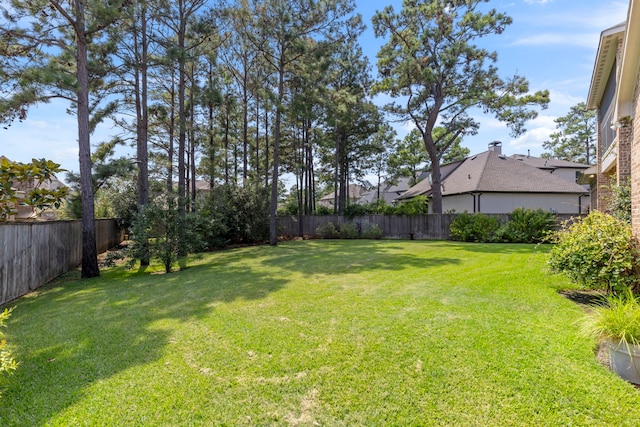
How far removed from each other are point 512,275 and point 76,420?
7.04 m

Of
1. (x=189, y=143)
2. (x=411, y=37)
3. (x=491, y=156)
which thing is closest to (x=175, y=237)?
(x=189, y=143)

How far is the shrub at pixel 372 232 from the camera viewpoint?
54.0 ft

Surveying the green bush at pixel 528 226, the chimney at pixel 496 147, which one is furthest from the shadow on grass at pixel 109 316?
the chimney at pixel 496 147

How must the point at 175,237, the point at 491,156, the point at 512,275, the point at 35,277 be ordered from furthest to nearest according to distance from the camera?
1. the point at 491,156
2. the point at 175,237
3. the point at 35,277
4. the point at 512,275

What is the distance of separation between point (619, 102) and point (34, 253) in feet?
39.2

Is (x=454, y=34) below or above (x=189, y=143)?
above

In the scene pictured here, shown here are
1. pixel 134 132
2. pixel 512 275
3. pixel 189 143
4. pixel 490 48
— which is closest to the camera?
pixel 512 275

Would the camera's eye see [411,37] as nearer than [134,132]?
No

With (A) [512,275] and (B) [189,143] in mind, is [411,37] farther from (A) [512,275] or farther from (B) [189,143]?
(A) [512,275]

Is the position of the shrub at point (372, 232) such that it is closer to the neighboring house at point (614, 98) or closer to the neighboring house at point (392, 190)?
the neighboring house at point (614, 98)

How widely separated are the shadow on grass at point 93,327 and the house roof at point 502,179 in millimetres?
15800

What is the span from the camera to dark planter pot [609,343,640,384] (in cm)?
258

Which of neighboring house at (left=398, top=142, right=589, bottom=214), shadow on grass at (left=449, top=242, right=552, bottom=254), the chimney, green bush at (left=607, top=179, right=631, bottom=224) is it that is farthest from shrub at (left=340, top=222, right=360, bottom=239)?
the chimney

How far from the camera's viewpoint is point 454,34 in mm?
16641
